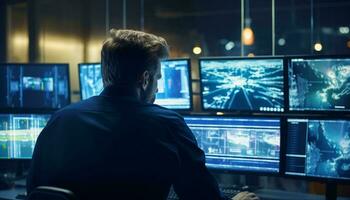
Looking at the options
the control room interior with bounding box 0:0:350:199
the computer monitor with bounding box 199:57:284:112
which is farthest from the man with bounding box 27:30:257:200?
the computer monitor with bounding box 199:57:284:112

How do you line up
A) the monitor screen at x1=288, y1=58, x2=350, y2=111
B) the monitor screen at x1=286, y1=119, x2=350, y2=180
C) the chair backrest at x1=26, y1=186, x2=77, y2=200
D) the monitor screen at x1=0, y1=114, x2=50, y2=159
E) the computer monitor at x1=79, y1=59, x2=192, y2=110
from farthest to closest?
the monitor screen at x1=0, y1=114, x2=50, y2=159
the computer monitor at x1=79, y1=59, x2=192, y2=110
the monitor screen at x1=288, y1=58, x2=350, y2=111
the monitor screen at x1=286, y1=119, x2=350, y2=180
the chair backrest at x1=26, y1=186, x2=77, y2=200

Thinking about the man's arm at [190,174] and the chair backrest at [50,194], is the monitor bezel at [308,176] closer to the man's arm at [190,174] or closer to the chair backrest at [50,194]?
the man's arm at [190,174]

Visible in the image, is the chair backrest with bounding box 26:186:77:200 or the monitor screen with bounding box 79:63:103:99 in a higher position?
the monitor screen with bounding box 79:63:103:99

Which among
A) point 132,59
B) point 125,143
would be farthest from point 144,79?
point 125,143

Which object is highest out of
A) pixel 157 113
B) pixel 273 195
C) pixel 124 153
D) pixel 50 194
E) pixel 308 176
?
pixel 157 113

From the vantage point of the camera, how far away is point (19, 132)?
3.18m

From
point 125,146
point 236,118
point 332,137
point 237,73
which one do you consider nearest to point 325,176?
point 332,137

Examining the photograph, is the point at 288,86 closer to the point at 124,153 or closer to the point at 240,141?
the point at 240,141

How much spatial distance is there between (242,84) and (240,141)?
31cm

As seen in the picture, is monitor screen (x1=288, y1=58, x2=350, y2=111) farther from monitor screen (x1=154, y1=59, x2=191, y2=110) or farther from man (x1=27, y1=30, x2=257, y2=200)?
man (x1=27, y1=30, x2=257, y2=200)

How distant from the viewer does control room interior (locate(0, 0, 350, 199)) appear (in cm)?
250

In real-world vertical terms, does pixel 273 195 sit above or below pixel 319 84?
below

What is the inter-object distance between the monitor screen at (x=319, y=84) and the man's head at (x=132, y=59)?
1.18 metres

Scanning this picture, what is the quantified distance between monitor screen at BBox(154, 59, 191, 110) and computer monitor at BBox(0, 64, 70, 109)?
698mm
